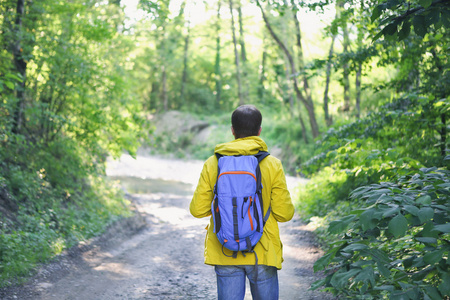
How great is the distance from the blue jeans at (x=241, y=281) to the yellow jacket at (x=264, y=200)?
0.18 feet

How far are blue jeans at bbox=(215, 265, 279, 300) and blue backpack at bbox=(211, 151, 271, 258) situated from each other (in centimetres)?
12

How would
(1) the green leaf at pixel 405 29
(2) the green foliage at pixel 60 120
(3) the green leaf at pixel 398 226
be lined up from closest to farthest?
(3) the green leaf at pixel 398 226, (1) the green leaf at pixel 405 29, (2) the green foliage at pixel 60 120

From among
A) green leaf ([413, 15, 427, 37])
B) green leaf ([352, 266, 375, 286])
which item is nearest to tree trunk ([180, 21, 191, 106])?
green leaf ([413, 15, 427, 37])

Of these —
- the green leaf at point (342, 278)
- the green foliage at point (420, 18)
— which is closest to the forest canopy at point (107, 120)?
the green foliage at point (420, 18)

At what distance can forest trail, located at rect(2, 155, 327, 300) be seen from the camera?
511cm

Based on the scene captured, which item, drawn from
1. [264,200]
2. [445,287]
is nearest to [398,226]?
[445,287]

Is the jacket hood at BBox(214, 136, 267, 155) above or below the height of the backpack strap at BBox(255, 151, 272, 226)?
above

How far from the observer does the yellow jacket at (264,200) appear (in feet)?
8.35

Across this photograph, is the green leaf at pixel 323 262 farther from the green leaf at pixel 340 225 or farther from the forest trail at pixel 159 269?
the forest trail at pixel 159 269

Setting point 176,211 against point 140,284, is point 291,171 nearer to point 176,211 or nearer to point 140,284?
point 176,211

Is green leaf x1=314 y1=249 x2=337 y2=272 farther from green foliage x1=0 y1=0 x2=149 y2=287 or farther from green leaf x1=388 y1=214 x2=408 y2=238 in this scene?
green foliage x1=0 y1=0 x2=149 y2=287

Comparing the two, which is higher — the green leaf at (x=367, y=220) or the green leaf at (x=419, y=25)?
the green leaf at (x=419, y=25)

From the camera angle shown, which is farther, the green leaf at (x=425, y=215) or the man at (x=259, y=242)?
the man at (x=259, y=242)

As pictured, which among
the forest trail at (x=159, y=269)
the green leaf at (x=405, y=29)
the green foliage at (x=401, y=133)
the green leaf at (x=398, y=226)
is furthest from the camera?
the green foliage at (x=401, y=133)
